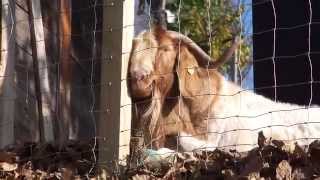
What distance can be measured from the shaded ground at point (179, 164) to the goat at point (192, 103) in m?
0.84

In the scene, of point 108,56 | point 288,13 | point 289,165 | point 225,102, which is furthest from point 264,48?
point 289,165

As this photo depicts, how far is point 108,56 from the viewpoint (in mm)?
4551

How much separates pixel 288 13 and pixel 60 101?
399cm

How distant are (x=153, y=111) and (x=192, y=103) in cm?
57

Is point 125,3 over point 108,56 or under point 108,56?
over

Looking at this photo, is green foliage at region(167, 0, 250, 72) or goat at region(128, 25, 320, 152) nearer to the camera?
goat at region(128, 25, 320, 152)

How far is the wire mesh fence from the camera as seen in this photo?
14.8 ft

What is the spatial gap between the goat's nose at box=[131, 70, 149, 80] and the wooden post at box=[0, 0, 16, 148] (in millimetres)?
1095

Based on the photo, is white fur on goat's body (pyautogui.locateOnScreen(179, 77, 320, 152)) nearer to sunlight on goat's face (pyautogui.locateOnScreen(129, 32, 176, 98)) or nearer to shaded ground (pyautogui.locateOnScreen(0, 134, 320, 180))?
sunlight on goat's face (pyautogui.locateOnScreen(129, 32, 176, 98))

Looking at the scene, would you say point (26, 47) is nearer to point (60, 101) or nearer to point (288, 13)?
point (60, 101)

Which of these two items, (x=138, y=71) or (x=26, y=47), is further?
(x=26, y=47)

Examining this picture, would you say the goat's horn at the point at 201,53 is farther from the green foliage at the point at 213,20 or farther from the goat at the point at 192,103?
the green foliage at the point at 213,20

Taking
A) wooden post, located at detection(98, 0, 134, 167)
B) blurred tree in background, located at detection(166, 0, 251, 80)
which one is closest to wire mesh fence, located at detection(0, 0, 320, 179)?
wooden post, located at detection(98, 0, 134, 167)

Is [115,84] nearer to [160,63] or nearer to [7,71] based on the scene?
[160,63]
